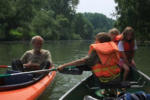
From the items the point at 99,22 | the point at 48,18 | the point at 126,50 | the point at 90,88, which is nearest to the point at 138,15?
the point at 126,50

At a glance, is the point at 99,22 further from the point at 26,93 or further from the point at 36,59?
the point at 26,93

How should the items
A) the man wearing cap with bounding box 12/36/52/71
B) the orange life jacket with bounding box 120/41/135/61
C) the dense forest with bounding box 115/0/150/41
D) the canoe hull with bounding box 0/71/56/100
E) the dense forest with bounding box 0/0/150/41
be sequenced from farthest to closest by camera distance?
the dense forest with bounding box 0/0/150/41 < the dense forest with bounding box 115/0/150/41 < the man wearing cap with bounding box 12/36/52/71 < the orange life jacket with bounding box 120/41/135/61 < the canoe hull with bounding box 0/71/56/100

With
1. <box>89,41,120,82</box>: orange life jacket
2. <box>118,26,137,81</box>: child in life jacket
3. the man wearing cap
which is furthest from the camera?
the man wearing cap

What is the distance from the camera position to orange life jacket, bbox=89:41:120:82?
3930 mm

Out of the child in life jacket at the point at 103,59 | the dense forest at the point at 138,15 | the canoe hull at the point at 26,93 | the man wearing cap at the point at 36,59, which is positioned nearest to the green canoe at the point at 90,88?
the child in life jacket at the point at 103,59

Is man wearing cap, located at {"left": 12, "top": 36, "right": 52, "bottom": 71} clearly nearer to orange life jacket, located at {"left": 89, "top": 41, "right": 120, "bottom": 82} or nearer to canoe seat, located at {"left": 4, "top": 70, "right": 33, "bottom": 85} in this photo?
canoe seat, located at {"left": 4, "top": 70, "right": 33, "bottom": 85}

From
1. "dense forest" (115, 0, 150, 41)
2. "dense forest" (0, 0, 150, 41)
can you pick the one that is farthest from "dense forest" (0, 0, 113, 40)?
"dense forest" (115, 0, 150, 41)

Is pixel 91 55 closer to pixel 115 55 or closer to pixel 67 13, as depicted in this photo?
pixel 115 55

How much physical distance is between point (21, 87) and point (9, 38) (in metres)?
35.1

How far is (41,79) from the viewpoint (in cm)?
580

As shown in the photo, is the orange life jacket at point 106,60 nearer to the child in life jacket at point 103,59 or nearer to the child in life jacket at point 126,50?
the child in life jacket at point 103,59

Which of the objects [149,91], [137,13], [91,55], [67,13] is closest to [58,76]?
[149,91]

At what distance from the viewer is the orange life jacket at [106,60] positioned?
3930 mm

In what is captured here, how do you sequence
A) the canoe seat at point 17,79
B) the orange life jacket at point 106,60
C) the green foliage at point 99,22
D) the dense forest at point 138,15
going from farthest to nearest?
1. the green foliage at point 99,22
2. the dense forest at point 138,15
3. the canoe seat at point 17,79
4. the orange life jacket at point 106,60
